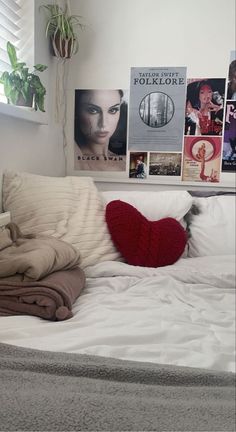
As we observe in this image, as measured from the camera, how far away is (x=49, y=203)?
1347 mm

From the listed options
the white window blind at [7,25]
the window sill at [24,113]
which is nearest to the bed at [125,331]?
the window sill at [24,113]

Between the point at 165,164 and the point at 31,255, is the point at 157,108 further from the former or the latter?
the point at 31,255

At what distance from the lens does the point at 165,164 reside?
1.89m

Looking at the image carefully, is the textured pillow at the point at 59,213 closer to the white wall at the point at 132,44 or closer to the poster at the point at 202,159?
the white wall at the point at 132,44

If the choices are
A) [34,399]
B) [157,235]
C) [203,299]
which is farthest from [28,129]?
[34,399]

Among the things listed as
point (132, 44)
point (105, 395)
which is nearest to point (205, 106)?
point (132, 44)

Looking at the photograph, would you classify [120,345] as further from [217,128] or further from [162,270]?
[217,128]

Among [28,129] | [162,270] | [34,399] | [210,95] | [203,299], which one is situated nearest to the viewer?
[34,399]

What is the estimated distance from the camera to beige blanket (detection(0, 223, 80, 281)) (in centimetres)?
90

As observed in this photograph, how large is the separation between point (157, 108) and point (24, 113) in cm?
71

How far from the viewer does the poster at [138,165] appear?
1900 millimetres

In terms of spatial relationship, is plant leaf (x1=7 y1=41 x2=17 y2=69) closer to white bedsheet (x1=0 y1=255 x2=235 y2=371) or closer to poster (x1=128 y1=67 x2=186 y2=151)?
poster (x1=128 y1=67 x2=186 y2=151)

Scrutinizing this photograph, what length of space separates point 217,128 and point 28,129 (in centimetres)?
86

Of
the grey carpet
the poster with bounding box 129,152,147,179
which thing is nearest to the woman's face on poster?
the poster with bounding box 129,152,147,179
